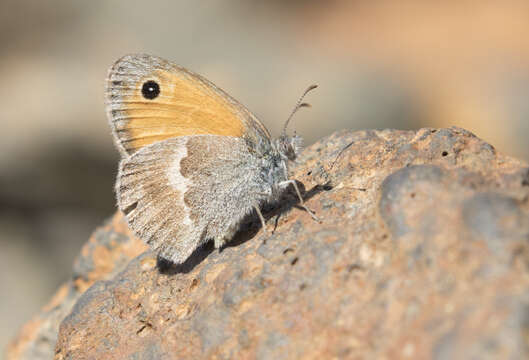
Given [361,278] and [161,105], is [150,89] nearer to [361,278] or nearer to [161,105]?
[161,105]

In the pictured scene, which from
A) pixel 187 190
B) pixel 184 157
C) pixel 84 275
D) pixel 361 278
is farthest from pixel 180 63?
pixel 361 278

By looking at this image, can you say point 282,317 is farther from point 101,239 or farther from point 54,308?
point 54,308

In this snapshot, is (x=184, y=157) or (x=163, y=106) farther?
(x=163, y=106)

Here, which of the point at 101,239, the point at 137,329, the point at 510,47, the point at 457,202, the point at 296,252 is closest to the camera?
the point at 457,202

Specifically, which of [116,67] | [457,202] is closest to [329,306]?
[457,202]

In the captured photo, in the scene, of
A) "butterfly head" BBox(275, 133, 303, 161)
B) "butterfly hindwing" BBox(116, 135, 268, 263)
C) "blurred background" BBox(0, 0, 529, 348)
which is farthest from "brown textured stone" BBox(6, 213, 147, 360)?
"blurred background" BBox(0, 0, 529, 348)

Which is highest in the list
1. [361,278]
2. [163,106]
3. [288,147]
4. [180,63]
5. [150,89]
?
[150,89]
